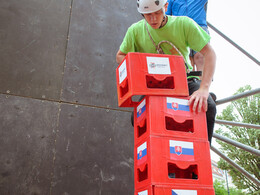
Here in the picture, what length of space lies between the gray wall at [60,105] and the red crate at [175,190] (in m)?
2.09

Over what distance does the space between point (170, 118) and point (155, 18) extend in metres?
1.05

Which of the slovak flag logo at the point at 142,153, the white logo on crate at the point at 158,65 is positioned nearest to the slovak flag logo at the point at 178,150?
the slovak flag logo at the point at 142,153

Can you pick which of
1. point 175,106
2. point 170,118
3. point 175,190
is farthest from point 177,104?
point 175,190

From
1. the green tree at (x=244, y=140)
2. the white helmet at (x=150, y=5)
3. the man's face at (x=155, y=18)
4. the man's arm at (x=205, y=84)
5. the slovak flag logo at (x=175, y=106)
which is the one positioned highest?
the green tree at (x=244, y=140)

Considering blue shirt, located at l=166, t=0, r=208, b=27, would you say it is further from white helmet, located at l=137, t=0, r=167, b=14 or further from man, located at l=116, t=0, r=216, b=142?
white helmet, located at l=137, t=0, r=167, b=14

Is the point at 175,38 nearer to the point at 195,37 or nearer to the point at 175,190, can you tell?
the point at 195,37

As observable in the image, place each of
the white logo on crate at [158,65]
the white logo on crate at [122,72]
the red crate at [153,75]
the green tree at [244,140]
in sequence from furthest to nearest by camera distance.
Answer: the green tree at [244,140] → the white logo on crate at [122,72] → the white logo on crate at [158,65] → the red crate at [153,75]

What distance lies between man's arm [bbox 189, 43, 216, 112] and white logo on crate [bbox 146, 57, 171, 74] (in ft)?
1.16

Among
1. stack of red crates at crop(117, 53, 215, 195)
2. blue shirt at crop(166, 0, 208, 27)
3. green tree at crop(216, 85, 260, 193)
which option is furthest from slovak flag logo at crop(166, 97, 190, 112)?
green tree at crop(216, 85, 260, 193)

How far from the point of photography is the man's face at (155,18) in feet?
9.64

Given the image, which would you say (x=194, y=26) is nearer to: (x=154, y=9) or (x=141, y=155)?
(x=154, y=9)

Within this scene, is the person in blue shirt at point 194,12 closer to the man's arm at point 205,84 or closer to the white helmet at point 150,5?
the man's arm at point 205,84

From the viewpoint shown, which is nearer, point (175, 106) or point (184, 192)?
point (184, 192)

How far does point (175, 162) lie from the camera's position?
2404mm
